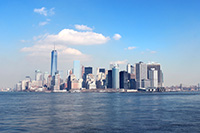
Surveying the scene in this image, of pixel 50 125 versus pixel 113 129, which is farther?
pixel 50 125

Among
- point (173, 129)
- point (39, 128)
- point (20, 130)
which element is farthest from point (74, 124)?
point (173, 129)

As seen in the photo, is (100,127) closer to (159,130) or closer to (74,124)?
(74,124)

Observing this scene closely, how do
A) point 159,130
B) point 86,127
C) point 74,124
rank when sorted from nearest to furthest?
point 159,130
point 86,127
point 74,124

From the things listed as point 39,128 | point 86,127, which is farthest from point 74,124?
point 39,128

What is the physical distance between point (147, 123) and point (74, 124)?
58.7 ft

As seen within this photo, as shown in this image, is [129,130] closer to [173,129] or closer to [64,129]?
[173,129]

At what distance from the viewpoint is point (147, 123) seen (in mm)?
56625

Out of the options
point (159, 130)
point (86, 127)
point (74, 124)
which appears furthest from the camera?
point (74, 124)

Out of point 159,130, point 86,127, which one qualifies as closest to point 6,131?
point 86,127

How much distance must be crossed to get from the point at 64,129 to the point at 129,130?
13.9 meters

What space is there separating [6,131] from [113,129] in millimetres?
22728

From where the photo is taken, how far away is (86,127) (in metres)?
51.8

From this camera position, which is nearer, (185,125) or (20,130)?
(20,130)

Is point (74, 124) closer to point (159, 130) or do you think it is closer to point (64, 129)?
point (64, 129)
